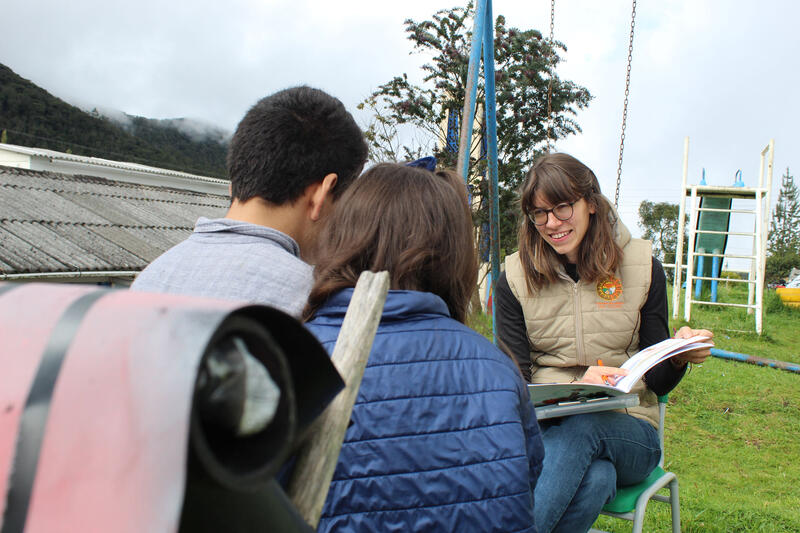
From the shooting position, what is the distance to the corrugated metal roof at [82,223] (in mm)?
8595

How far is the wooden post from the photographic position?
0.54 meters

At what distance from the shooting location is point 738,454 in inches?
185

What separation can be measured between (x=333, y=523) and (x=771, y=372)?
7.18 meters

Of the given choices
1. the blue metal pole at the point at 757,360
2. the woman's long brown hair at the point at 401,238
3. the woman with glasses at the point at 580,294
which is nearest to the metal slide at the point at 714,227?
the blue metal pole at the point at 757,360

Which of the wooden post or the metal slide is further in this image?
the metal slide

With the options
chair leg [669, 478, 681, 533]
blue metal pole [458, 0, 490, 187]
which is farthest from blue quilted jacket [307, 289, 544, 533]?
blue metal pole [458, 0, 490, 187]

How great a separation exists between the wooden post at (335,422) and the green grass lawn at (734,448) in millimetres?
3265

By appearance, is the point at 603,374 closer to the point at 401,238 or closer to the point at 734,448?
the point at 401,238

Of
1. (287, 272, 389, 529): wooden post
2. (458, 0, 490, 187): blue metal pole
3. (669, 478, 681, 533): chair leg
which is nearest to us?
(287, 272, 389, 529): wooden post

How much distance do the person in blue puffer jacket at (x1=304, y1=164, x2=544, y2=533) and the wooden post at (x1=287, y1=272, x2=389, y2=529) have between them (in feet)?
1.45

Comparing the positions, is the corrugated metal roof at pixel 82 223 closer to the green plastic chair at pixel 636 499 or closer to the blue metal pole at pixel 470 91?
the blue metal pole at pixel 470 91

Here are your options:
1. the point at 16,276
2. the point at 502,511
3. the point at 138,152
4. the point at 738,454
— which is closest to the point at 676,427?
the point at 738,454

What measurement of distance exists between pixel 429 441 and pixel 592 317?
4.95 ft

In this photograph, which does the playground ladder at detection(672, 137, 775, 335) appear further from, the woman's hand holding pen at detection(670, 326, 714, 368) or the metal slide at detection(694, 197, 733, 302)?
the woman's hand holding pen at detection(670, 326, 714, 368)
